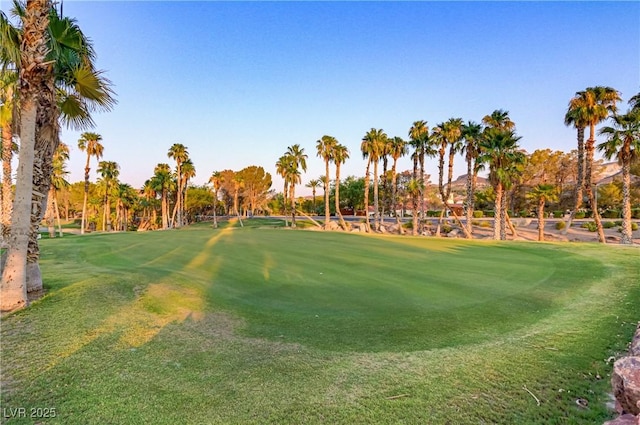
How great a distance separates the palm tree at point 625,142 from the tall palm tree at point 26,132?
35993 millimetres

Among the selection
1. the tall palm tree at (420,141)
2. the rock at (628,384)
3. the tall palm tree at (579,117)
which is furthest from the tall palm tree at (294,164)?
the rock at (628,384)

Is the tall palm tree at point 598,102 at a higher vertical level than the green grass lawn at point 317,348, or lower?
higher

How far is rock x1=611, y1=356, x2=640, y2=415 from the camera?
9.43ft

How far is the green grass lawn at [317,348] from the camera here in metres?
3.51

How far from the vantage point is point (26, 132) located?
6.62 meters

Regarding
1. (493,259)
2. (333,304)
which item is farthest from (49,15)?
(493,259)

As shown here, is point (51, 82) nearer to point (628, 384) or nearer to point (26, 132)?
point (26, 132)

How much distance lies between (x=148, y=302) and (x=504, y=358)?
Result: 6949 millimetres

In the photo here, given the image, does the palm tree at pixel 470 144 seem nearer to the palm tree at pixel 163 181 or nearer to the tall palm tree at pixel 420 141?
the tall palm tree at pixel 420 141

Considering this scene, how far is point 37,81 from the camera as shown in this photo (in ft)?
22.4

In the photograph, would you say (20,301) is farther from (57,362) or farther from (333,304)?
(333,304)

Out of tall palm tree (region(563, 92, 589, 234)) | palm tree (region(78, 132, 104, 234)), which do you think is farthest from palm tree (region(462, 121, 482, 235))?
palm tree (region(78, 132, 104, 234))

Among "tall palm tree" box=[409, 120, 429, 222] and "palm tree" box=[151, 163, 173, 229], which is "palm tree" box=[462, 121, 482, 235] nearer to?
"tall palm tree" box=[409, 120, 429, 222]

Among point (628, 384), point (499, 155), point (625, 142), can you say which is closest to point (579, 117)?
point (625, 142)
